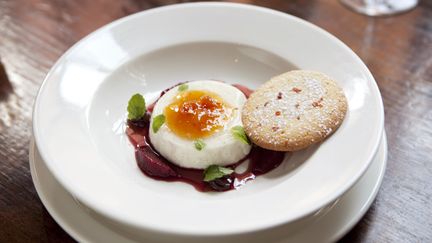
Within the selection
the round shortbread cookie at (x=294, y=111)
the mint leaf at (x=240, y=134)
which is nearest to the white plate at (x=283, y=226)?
the round shortbread cookie at (x=294, y=111)

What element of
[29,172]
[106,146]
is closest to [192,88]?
[106,146]

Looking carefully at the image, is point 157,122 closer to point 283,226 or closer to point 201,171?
point 201,171

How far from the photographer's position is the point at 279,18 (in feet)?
6.16

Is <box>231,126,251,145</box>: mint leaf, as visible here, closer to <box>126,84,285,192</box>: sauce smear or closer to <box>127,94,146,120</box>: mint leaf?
<box>126,84,285,192</box>: sauce smear

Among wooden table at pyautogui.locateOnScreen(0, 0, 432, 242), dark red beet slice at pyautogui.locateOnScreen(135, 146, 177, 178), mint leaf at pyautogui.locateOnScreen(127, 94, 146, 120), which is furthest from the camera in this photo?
mint leaf at pyautogui.locateOnScreen(127, 94, 146, 120)

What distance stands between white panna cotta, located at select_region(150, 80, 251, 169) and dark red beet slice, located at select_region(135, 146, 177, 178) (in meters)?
0.05

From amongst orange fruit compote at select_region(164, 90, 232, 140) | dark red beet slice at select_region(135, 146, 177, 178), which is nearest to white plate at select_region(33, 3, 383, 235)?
dark red beet slice at select_region(135, 146, 177, 178)

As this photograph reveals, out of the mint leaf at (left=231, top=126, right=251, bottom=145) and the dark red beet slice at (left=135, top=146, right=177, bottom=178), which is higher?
the mint leaf at (left=231, top=126, right=251, bottom=145)

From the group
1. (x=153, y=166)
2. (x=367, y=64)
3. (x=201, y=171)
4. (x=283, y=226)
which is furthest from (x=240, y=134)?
(x=367, y=64)

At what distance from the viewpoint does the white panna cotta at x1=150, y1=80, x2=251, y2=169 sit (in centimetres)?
159

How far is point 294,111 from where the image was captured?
1.53 meters

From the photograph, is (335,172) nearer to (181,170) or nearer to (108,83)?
(181,170)

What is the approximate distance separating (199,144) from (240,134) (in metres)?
0.12

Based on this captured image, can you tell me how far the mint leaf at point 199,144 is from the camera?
61.8 inches
